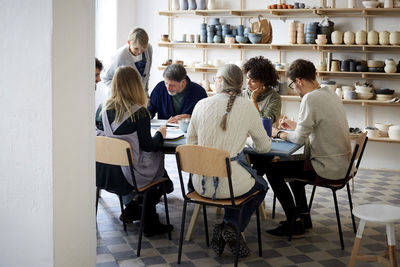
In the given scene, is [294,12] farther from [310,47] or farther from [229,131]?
[229,131]

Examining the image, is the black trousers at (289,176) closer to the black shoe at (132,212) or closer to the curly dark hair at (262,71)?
the curly dark hair at (262,71)

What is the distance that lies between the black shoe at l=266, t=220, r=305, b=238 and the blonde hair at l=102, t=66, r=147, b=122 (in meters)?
1.28

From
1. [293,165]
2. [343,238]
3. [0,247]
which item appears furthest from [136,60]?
[0,247]

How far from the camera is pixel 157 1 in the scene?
7.52 m

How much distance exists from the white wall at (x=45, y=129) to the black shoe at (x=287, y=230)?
5.50 ft

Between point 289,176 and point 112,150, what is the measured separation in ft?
4.15

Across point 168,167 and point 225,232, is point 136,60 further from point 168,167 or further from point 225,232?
point 225,232

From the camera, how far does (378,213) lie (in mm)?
2965

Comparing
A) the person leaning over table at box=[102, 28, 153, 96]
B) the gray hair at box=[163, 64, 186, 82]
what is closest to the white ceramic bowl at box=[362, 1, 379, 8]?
the person leaning over table at box=[102, 28, 153, 96]

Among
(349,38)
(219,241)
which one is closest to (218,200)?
(219,241)

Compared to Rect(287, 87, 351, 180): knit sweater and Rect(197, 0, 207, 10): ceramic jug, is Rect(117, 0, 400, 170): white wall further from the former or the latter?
Rect(287, 87, 351, 180): knit sweater

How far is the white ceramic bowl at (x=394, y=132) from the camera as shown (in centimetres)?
618

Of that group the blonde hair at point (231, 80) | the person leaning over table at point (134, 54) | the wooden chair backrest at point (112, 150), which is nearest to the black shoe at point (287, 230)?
the blonde hair at point (231, 80)

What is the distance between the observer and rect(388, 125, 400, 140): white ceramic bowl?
20.3 feet
